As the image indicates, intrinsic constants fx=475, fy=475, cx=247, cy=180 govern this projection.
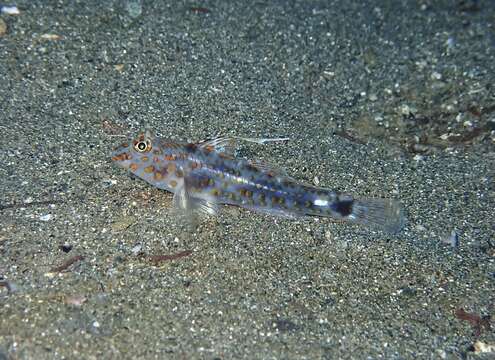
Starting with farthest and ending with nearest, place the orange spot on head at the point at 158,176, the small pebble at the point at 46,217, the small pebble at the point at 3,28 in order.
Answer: the small pebble at the point at 3,28
the orange spot on head at the point at 158,176
the small pebble at the point at 46,217

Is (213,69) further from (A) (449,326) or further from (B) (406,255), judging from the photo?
(A) (449,326)

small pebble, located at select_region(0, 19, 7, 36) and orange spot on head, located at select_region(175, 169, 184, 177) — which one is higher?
small pebble, located at select_region(0, 19, 7, 36)

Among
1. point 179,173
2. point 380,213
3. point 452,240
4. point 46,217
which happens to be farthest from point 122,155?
point 452,240

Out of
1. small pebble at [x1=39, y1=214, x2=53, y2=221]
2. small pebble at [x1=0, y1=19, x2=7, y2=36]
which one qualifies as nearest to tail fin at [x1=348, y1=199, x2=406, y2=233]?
small pebble at [x1=39, y1=214, x2=53, y2=221]

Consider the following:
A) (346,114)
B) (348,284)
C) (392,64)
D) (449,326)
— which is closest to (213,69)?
(346,114)

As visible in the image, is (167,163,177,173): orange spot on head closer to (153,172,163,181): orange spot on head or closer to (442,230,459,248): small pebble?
(153,172,163,181): orange spot on head

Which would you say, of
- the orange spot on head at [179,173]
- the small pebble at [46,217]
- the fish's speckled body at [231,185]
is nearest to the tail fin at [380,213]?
the fish's speckled body at [231,185]

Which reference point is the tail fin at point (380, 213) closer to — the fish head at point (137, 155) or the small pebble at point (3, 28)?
the fish head at point (137, 155)
